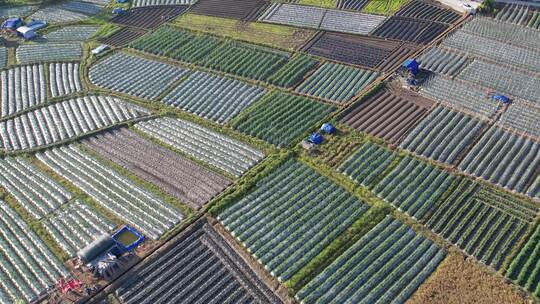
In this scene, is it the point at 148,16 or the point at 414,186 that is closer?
the point at 414,186

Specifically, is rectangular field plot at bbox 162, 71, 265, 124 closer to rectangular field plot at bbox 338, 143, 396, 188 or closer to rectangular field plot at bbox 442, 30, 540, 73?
rectangular field plot at bbox 338, 143, 396, 188

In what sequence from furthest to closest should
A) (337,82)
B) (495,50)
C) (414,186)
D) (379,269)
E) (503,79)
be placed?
(495,50)
(337,82)
(503,79)
(414,186)
(379,269)

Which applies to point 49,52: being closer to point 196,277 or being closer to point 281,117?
point 281,117

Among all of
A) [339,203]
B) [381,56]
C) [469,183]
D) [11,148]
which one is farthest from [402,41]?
[11,148]

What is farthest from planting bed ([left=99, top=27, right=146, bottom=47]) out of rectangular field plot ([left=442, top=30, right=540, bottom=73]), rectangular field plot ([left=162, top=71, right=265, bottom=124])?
rectangular field plot ([left=442, top=30, right=540, bottom=73])

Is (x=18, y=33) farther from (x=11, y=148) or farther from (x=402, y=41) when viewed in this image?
(x=402, y=41)

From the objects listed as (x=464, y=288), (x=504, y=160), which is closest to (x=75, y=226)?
(x=464, y=288)
